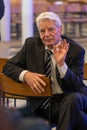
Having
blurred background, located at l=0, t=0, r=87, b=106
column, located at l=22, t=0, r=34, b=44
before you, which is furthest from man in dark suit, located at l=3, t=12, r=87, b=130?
column, located at l=22, t=0, r=34, b=44

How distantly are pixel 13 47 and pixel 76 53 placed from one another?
261 inches

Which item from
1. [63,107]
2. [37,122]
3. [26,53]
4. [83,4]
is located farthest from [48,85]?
[83,4]

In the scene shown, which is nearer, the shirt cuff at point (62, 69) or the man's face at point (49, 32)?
the shirt cuff at point (62, 69)

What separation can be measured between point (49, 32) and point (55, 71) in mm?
316

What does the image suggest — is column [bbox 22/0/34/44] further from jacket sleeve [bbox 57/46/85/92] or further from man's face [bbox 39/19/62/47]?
jacket sleeve [bbox 57/46/85/92]

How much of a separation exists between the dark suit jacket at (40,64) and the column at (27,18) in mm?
6469

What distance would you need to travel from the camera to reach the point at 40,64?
2.32 meters

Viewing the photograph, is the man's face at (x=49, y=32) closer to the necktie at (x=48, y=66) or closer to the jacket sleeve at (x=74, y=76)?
the necktie at (x=48, y=66)

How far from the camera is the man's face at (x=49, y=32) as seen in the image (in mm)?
2346

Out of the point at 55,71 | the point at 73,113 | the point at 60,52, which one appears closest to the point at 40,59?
the point at 55,71

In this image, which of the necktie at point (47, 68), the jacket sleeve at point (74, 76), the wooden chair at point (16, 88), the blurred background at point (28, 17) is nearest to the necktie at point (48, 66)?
the necktie at point (47, 68)

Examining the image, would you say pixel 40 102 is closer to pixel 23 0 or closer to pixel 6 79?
pixel 6 79

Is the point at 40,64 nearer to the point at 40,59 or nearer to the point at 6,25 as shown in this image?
the point at 40,59

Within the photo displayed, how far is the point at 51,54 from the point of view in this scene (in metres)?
2.34
